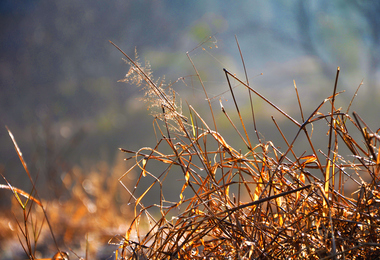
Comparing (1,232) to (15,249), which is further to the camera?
(1,232)

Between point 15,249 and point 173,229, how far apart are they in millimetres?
1228

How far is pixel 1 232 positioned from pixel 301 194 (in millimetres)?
1868

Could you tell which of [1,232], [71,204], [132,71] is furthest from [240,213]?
[1,232]

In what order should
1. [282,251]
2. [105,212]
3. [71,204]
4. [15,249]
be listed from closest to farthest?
[282,251] < [15,249] < [71,204] < [105,212]

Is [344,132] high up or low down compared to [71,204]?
down

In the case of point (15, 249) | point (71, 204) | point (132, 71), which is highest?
point (71, 204)

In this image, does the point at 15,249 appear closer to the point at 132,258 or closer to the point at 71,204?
the point at 71,204

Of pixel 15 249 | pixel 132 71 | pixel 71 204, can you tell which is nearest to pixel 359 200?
pixel 132 71

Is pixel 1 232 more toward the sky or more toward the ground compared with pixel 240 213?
more toward the sky

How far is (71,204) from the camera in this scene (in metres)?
1.47

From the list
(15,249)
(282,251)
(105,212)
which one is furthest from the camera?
(105,212)

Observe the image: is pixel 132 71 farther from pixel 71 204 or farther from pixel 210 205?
pixel 71 204

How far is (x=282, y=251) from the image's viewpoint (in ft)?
0.75

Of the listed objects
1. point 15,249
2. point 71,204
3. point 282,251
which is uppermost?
point 71,204
